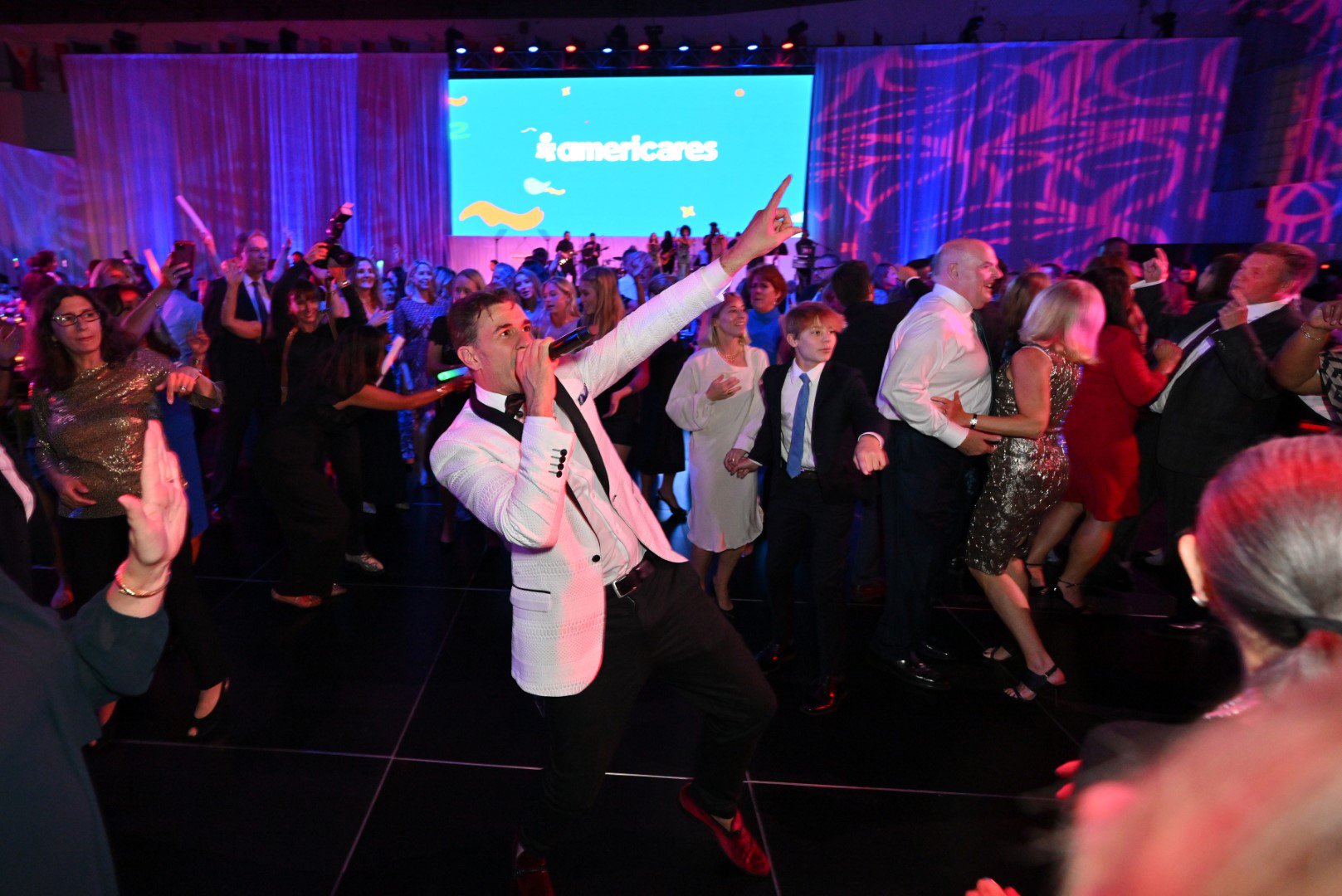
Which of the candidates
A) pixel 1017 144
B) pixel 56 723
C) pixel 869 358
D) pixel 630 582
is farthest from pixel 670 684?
pixel 1017 144

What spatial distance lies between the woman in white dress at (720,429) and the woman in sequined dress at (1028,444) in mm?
1055

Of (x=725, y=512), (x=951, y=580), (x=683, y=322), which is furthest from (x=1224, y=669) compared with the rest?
(x=683, y=322)

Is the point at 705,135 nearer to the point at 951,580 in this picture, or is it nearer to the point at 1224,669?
the point at 951,580

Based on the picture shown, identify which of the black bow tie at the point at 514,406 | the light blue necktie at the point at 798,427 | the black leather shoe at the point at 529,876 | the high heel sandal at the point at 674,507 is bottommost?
the black leather shoe at the point at 529,876

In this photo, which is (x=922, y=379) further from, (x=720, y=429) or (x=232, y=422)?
(x=232, y=422)

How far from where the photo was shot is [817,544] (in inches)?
126

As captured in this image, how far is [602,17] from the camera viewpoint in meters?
12.9

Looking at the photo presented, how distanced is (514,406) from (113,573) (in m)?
2.03

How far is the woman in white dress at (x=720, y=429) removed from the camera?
396 centimetres

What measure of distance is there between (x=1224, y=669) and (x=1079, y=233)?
10.5 m

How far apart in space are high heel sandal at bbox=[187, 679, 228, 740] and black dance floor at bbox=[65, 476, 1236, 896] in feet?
0.19

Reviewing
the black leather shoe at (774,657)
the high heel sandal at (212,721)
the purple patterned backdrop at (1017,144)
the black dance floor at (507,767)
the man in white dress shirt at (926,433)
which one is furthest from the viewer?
the purple patterned backdrop at (1017,144)

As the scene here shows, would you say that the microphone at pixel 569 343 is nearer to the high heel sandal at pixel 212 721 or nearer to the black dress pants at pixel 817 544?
the black dress pants at pixel 817 544

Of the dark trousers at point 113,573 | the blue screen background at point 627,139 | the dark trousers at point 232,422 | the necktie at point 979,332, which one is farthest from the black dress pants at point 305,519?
the blue screen background at point 627,139
